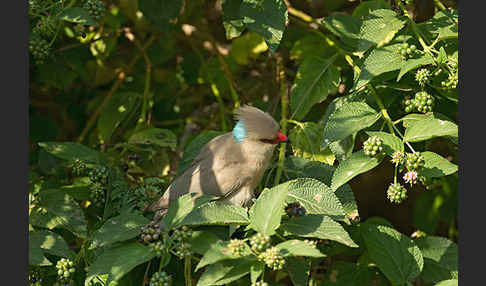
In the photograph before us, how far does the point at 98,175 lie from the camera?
3.35 metres

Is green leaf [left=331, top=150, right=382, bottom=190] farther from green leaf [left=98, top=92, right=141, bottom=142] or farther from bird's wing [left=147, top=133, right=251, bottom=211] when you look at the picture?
green leaf [left=98, top=92, right=141, bottom=142]

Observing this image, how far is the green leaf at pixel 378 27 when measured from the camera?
9.81 ft

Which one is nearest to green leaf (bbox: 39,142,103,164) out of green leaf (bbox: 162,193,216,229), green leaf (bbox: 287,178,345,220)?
green leaf (bbox: 162,193,216,229)

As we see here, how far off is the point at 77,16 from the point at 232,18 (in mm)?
914

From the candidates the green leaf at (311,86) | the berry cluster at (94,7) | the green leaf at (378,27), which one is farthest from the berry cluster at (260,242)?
the berry cluster at (94,7)

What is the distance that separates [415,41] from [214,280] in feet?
5.58

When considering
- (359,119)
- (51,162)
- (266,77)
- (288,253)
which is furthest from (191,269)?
(266,77)

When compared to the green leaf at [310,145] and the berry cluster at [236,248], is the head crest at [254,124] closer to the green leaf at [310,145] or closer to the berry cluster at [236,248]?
the green leaf at [310,145]

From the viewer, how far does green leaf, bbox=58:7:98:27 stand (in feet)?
10.3

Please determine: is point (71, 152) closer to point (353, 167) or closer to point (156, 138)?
point (156, 138)

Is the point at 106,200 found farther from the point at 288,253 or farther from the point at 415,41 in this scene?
the point at 415,41

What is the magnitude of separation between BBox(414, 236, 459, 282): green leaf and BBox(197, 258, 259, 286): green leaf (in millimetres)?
1119

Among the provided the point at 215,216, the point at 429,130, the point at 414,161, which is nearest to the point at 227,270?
the point at 215,216

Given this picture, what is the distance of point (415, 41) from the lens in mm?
3135
